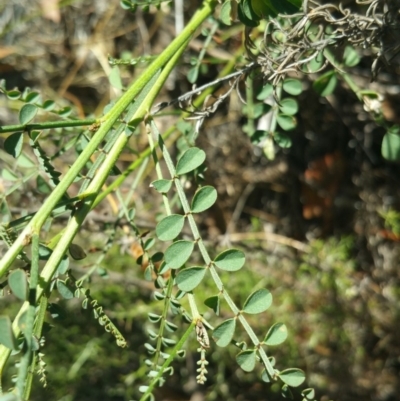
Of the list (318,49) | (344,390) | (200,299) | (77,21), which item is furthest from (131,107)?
(77,21)

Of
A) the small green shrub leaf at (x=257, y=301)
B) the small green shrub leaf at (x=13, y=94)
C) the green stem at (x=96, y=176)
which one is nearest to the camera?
the green stem at (x=96, y=176)

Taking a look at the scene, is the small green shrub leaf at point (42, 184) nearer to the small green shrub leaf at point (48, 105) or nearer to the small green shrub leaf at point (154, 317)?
the small green shrub leaf at point (48, 105)

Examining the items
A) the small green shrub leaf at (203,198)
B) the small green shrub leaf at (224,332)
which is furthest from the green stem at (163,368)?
the small green shrub leaf at (203,198)

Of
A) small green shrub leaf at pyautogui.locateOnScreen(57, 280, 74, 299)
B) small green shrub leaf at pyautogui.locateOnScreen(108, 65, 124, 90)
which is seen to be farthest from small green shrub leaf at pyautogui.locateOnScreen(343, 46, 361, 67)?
small green shrub leaf at pyautogui.locateOnScreen(57, 280, 74, 299)

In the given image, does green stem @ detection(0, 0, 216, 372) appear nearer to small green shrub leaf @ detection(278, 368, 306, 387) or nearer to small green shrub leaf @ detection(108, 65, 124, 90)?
small green shrub leaf @ detection(108, 65, 124, 90)

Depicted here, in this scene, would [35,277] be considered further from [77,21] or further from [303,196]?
[77,21]

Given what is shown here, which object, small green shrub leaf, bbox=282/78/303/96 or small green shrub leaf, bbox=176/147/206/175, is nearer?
small green shrub leaf, bbox=176/147/206/175
